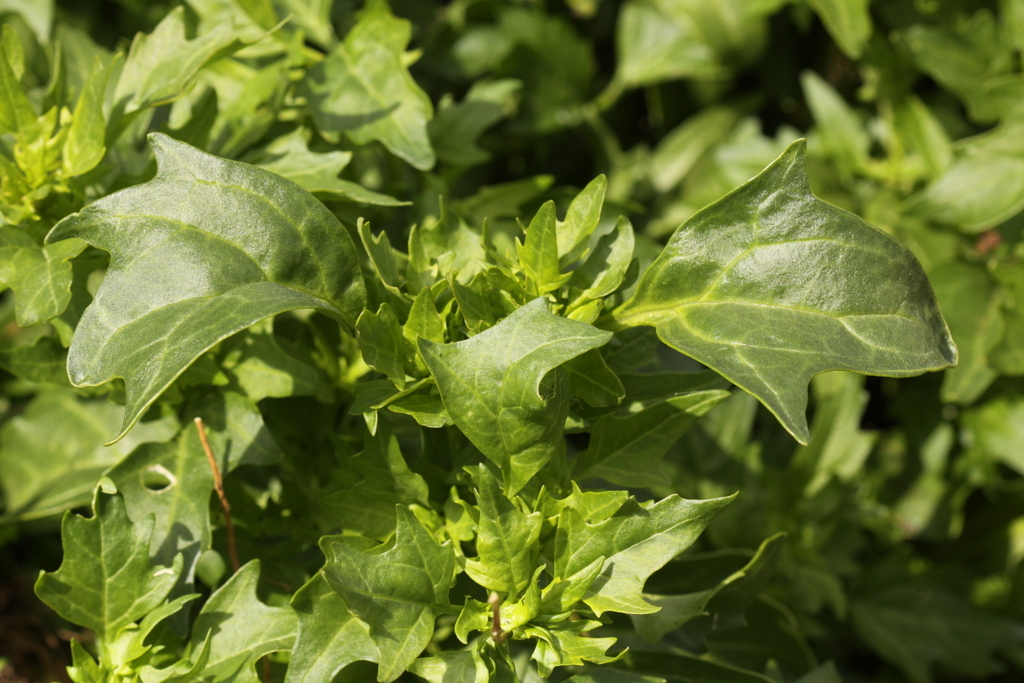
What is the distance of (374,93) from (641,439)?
553mm

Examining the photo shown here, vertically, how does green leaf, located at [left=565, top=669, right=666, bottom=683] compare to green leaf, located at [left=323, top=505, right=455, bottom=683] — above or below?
below

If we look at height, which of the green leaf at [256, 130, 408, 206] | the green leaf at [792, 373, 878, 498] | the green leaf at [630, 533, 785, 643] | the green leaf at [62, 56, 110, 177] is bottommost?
the green leaf at [792, 373, 878, 498]

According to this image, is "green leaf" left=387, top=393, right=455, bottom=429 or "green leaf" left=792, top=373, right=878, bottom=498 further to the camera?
"green leaf" left=792, top=373, right=878, bottom=498

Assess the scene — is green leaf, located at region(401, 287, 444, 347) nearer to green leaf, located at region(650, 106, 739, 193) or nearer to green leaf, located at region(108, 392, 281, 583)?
green leaf, located at region(108, 392, 281, 583)

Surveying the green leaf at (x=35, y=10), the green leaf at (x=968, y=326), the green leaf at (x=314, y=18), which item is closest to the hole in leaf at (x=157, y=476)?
the green leaf at (x=314, y=18)

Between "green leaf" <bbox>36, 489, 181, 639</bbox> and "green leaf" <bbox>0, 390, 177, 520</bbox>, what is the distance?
0.19 metres

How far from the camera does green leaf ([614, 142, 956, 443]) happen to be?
750 mm

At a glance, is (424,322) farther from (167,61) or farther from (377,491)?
(167,61)

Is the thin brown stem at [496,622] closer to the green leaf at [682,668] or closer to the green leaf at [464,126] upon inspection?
the green leaf at [682,668]

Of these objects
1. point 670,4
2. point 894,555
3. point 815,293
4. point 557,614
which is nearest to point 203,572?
point 557,614

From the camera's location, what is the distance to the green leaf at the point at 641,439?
2.82 ft

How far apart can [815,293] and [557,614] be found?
36 centimetres

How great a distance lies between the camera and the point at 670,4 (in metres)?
1.76

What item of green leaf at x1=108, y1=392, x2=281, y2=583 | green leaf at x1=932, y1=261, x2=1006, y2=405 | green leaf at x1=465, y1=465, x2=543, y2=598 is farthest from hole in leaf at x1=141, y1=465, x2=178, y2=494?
green leaf at x1=932, y1=261, x2=1006, y2=405
